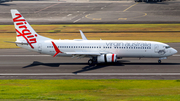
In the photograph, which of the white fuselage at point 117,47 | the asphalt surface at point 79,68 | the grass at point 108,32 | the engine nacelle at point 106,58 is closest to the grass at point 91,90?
the asphalt surface at point 79,68

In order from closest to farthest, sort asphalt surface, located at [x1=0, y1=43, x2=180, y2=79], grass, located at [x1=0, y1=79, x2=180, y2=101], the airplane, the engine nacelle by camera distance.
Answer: grass, located at [x1=0, y1=79, x2=180, y2=101] < asphalt surface, located at [x1=0, y1=43, x2=180, y2=79] < the engine nacelle < the airplane

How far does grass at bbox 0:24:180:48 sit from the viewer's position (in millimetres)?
73000

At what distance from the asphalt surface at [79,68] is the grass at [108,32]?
18370 mm

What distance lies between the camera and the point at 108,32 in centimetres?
8075

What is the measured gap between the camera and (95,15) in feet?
359

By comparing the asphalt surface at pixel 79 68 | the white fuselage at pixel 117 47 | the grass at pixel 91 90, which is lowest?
the asphalt surface at pixel 79 68

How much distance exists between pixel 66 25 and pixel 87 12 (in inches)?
1025

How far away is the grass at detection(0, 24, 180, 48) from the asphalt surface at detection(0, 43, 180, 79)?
18370mm

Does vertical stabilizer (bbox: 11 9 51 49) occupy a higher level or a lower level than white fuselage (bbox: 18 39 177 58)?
higher

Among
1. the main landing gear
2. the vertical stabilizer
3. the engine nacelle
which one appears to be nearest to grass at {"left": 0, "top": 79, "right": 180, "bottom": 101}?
the engine nacelle

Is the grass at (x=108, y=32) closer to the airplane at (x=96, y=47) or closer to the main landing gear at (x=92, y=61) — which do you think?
the airplane at (x=96, y=47)

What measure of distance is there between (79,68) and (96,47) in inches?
217

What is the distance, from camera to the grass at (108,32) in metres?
73.0

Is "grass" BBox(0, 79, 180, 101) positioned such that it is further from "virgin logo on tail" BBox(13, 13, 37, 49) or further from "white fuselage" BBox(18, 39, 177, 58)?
"virgin logo on tail" BBox(13, 13, 37, 49)
